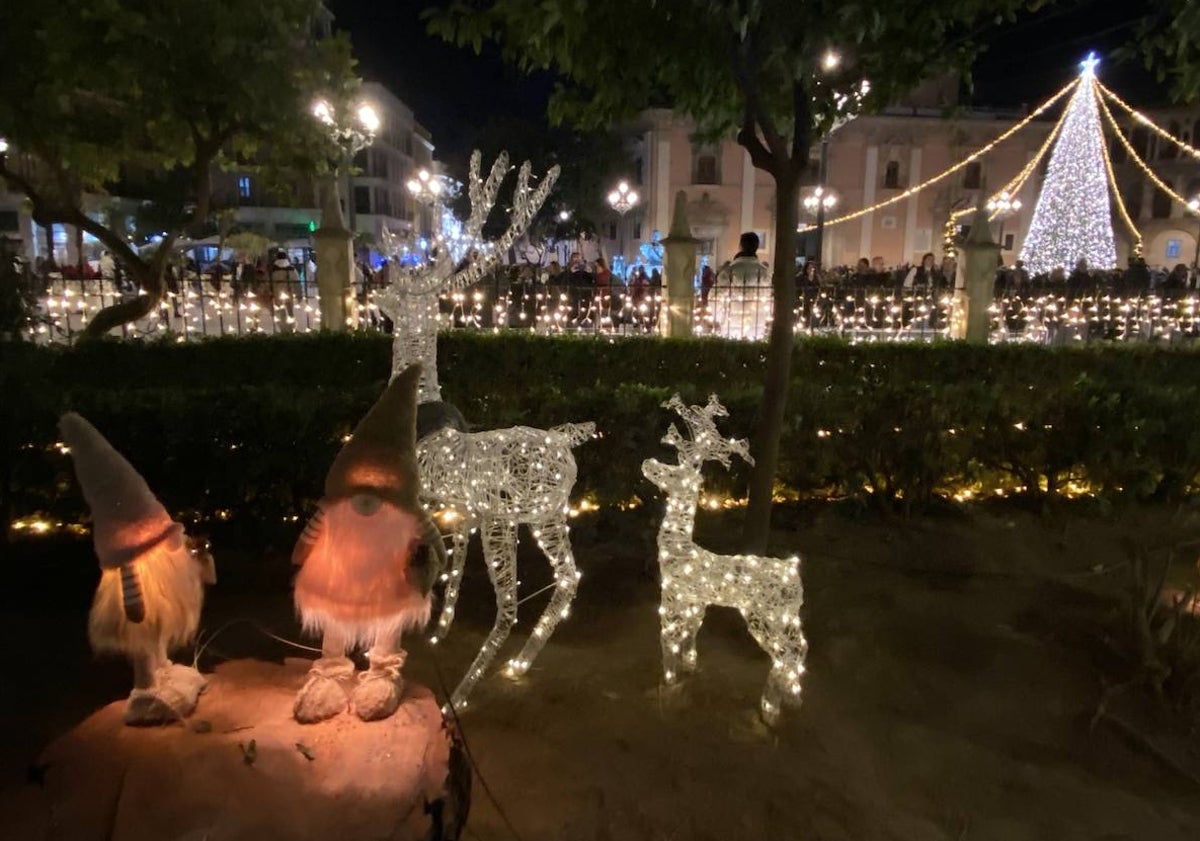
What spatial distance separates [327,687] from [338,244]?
8.15m

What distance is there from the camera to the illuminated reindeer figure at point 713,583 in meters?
3.80

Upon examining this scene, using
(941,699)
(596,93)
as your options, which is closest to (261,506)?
(596,93)

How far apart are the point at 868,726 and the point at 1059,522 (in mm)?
3394

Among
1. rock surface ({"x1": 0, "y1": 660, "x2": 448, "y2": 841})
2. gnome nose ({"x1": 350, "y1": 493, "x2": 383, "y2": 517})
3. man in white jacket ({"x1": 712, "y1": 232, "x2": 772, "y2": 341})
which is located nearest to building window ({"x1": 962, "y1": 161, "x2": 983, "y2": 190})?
man in white jacket ({"x1": 712, "y1": 232, "x2": 772, "y2": 341})

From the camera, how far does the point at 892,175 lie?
3403 cm

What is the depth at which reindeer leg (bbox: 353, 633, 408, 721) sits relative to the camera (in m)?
3.32

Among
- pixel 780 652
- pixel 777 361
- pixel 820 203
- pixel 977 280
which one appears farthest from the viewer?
pixel 820 203

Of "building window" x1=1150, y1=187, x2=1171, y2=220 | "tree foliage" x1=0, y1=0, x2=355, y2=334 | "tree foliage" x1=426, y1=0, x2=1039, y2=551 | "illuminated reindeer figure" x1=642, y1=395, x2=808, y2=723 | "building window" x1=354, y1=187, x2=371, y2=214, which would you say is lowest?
"illuminated reindeer figure" x1=642, y1=395, x2=808, y2=723

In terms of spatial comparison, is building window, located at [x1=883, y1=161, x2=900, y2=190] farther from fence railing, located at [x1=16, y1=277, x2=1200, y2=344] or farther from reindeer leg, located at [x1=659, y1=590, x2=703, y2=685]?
reindeer leg, located at [x1=659, y1=590, x2=703, y2=685]

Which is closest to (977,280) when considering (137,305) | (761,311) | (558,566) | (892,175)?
(761,311)

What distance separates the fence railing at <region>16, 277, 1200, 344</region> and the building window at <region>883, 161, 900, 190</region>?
2177cm

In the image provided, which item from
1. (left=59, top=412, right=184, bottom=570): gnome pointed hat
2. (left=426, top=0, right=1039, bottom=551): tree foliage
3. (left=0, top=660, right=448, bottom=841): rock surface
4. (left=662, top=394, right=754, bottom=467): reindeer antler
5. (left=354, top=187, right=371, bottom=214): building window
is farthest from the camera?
(left=354, top=187, right=371, bottom=214): building window

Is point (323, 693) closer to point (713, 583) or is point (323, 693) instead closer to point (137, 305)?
point (713, 583)

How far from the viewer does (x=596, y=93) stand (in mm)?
4898
